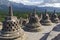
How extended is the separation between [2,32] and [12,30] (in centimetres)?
95

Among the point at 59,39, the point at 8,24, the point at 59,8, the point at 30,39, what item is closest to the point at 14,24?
the point at 8,24

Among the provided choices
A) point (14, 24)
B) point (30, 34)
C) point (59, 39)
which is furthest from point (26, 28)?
point (59, 39)

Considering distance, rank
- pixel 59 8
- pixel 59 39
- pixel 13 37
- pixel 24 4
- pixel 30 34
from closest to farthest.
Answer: pixel 59 39
pixel 13 37
pixel 30 34
pixel 59 8
pixel 24 4

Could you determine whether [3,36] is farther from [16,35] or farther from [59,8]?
[59,8]

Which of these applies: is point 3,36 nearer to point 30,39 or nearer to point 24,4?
point 30,39

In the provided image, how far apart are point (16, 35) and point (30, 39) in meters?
2.58

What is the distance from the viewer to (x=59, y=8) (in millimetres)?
116062

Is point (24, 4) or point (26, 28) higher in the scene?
point (26, 28)

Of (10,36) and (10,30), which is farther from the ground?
(10,30)

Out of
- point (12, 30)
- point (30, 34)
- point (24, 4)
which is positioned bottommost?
point (24, 4)

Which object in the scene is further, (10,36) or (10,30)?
(10,30)

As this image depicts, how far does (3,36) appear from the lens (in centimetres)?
1895

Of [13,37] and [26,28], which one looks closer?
[13,37]

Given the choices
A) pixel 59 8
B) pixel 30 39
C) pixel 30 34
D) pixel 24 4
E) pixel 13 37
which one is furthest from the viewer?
pixel 24 4
